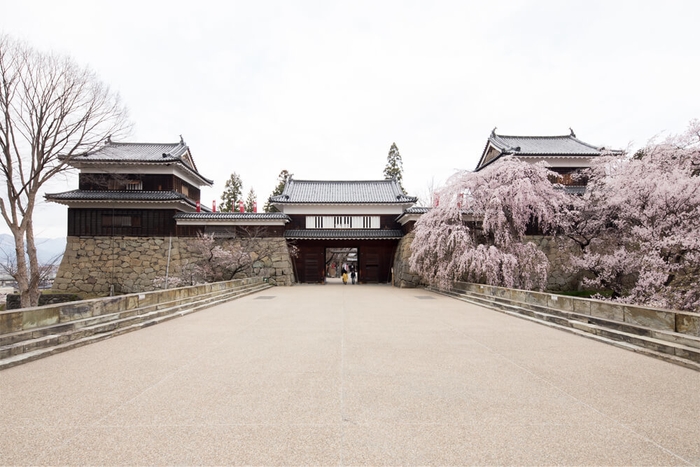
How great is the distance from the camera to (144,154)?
25.1 m

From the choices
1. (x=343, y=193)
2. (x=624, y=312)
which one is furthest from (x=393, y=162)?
(x=624, y=312)

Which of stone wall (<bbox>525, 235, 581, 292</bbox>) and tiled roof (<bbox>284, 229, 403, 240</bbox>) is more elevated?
tiled roof (<bbox>284, 229, 403, 240</bbox>)

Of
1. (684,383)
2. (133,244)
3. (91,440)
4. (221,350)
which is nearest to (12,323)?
(221,350)

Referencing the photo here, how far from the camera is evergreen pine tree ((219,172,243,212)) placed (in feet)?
133

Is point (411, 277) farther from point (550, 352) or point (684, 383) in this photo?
point (684, 383)

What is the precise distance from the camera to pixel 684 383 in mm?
4340

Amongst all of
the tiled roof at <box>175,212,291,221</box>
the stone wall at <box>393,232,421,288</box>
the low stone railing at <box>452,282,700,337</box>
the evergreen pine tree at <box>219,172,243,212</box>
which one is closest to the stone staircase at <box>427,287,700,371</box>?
the low stone railing at <box>452,282,700,337</box>

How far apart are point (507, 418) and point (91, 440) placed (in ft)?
11.2

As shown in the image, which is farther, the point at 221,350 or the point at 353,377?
the point at 221,350

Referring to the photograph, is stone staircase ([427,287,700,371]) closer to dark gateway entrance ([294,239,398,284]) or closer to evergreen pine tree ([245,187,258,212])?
dark gateway entrance ([294,239,398,284])

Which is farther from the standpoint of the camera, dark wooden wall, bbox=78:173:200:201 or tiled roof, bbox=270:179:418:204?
tiled roof, bbox=270:179:418:204

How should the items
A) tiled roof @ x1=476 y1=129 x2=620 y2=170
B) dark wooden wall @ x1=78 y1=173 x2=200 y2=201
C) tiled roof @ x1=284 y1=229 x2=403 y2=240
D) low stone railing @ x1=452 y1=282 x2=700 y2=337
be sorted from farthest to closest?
tiled roof @ x1=284 y1=229 x2=403 y2=240 → dark wooden wall @ x1=78 y1=173 x2=200 y2=201 → tiled roof @ x1=476 y1=129 x2=620 y2=170 → low stone railing @ x1=452 y1=282 x2=700 y2=337

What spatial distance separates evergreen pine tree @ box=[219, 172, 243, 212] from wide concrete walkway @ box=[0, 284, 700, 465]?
35.2m

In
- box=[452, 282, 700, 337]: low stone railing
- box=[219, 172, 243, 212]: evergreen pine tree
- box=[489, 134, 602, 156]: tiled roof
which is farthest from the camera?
box=[219, 172, 243, 212]: evergreen pine tree
